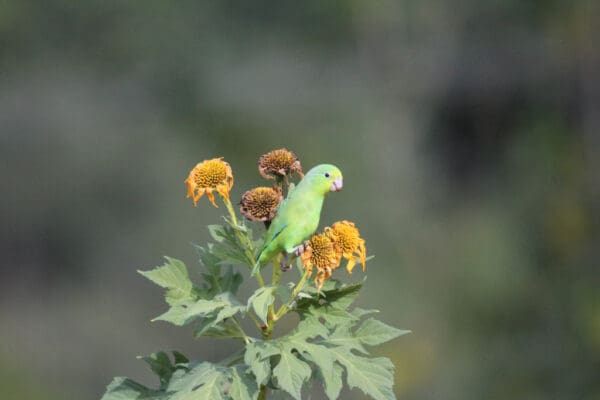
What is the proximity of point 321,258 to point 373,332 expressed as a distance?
0.13 meters

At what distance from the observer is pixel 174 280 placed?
0.93 meters

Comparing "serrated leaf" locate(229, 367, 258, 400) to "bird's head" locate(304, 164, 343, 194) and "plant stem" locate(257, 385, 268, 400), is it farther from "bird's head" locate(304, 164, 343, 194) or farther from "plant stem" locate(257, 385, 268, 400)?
"bird's head" locate(304, 164, 343, 194)

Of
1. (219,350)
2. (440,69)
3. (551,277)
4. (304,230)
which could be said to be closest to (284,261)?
(304,230)

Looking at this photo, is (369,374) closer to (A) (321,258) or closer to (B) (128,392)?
(A) (321,258)

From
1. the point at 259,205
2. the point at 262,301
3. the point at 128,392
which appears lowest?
the point at 128,392

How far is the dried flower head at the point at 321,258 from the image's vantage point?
2.85 ft

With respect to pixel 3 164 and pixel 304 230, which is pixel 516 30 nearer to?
pixel 3 164

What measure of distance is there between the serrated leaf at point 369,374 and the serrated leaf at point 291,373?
5 centimetres

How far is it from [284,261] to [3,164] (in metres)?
3.58

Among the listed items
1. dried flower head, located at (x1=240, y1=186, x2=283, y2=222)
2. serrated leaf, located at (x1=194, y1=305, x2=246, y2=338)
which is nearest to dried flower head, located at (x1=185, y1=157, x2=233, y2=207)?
dried flower head, located at (x1=240, y1=186, x2=283, y2=222)

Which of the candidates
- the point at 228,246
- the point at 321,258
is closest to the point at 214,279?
the point at 228,246

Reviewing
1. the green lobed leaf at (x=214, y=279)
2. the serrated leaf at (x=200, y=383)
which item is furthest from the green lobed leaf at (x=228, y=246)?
the serrated leaf at (x=200, y=383)

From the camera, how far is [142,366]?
3.65 metres

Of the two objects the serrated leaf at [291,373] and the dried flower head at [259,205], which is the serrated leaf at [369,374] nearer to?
the serrated leaf at [291,373]
